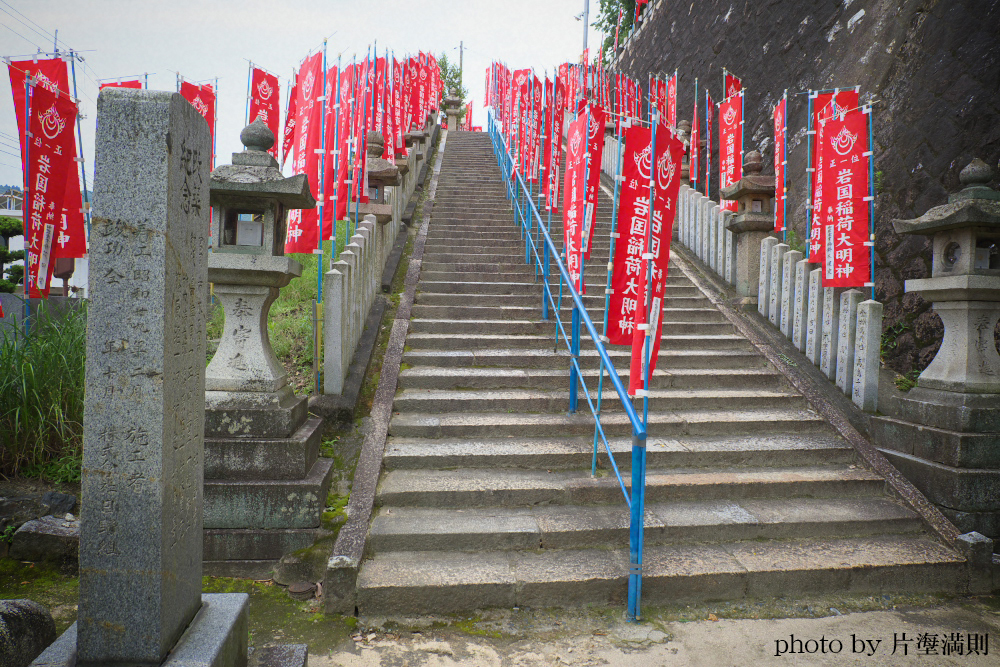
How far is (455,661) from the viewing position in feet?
8.94

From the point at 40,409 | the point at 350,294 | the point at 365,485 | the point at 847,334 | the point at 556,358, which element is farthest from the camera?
the point at 556,358

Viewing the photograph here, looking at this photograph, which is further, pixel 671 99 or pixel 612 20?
pixel 612 20

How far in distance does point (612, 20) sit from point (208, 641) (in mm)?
25882

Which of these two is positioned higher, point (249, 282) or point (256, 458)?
point (249, 282)

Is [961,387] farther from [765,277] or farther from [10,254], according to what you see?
[10,254]

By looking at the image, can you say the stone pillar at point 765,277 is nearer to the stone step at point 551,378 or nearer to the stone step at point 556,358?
the stone step at point 556,358

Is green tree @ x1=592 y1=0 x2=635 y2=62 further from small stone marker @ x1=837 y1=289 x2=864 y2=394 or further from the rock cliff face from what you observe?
small stone marker @ x1=837 y1=289 x2=864 y2=394

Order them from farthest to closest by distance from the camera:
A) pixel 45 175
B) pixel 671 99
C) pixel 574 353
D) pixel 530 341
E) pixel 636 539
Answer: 1. pixel 671 99
2. pixel 45 175
3. pixel 530 341
4. pixel 574 353
5. pixel 636 539

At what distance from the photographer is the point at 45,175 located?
22.1 feet

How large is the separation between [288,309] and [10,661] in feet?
17.9

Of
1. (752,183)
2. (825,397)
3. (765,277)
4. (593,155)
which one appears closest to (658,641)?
(825,397)

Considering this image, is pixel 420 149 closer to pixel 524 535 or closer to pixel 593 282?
pixel 593 282

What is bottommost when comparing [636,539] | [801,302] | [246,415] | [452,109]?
[636,539]

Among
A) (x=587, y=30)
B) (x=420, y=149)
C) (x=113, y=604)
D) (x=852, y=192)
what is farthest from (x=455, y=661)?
(x=587, y=30)
